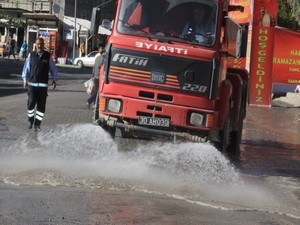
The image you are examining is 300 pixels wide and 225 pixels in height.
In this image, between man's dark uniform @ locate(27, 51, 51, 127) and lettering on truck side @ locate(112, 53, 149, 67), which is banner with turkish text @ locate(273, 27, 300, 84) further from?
lettering on truck side @ locate(112, 53, 149, 67)

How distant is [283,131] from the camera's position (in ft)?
50.7

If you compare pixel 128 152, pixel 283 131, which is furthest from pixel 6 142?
pixel 283 131

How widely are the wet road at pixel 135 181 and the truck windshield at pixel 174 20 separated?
169 centimetres

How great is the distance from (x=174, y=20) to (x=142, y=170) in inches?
91.8

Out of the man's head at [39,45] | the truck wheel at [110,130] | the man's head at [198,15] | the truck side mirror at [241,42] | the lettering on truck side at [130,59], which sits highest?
the man's head at [198,15]

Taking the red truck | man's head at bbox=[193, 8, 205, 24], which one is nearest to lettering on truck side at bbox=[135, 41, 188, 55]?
the red truck

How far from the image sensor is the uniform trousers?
1115 cm

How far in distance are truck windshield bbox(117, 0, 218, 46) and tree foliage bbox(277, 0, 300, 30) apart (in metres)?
22.6

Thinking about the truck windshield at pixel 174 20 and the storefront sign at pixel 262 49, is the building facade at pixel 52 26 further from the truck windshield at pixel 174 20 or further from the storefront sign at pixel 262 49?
the truck windshield at pixel 174 20

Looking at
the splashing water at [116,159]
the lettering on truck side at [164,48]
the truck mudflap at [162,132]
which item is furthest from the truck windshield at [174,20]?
the splashing water at [116,159]

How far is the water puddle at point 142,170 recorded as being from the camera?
23.2ft

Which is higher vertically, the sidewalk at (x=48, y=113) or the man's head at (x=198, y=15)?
the man's head at (x=198, y=15)

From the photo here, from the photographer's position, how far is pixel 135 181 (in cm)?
755

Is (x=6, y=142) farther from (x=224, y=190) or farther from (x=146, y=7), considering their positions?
(x=224, y=190)
